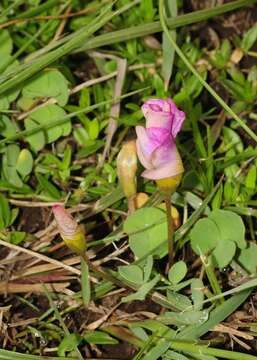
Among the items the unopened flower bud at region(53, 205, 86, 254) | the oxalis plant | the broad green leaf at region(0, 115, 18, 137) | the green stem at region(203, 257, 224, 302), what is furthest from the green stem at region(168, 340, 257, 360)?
the broad green leaf at region(0, 115, 18, 137)

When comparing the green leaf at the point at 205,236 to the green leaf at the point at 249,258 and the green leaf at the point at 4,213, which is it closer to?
the green leaf at the point at 249,258

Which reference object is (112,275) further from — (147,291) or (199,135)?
(199,135)

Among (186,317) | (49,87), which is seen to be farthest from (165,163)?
(49,87)

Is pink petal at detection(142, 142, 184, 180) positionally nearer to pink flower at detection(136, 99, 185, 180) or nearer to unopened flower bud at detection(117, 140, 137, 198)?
pink flower at detection(136, 99, 185, 180)

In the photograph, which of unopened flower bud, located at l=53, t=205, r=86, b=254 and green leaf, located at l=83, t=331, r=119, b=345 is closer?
unopened flower bud, located at l=53, t=205, r=86, b=254

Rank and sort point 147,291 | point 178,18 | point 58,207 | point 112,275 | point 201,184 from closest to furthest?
point 58,207, point 147,291, point 112,275, point 201,184, point 178,18

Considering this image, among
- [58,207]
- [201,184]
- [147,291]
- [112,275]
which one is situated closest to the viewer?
[58,207]

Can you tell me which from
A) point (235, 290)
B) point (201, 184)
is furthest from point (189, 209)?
point (235, 290)
